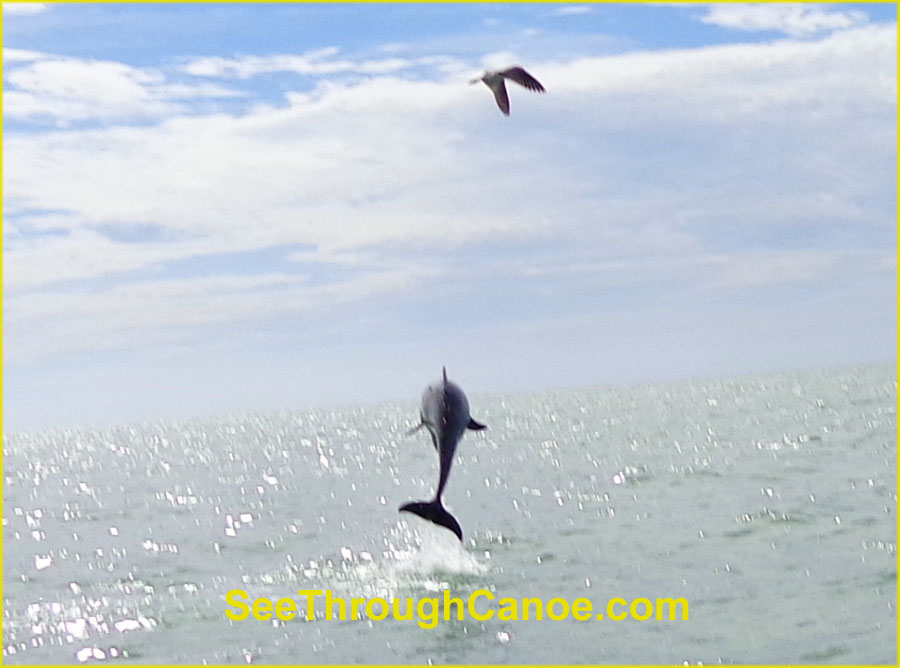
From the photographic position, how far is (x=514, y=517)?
37.3m

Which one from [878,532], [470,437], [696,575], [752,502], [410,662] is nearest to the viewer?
[410,662]

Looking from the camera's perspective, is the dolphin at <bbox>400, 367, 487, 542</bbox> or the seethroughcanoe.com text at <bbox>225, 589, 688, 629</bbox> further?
the seethroughcanoe.com text at <bbox>225, 589, 688, 629</bbox>

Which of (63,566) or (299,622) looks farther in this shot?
(63,566)

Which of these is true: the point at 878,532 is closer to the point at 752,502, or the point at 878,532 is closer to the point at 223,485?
the point at 752,502

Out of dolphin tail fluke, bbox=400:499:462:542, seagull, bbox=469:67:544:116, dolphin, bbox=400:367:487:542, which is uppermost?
seagull, bbox=469:67:544:116

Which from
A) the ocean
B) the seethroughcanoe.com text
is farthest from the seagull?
the seethroughcanoe.com text

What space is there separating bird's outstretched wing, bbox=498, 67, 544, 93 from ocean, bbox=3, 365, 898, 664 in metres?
10.3

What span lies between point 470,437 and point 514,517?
61009 millimetres

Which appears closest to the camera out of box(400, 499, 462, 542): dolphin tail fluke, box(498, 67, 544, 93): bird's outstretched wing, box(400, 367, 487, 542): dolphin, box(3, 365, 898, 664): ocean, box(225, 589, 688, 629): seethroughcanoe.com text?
box(498, 67, 544, 93): bird's outstretched wing

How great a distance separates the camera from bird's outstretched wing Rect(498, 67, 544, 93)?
1277 cm

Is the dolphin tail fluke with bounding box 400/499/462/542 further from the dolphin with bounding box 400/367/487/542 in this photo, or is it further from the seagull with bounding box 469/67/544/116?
the seagull with bounding box 469/67/544/116

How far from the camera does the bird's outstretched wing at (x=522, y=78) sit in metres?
12.8

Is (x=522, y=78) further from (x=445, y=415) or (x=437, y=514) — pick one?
(x=437, y=514)

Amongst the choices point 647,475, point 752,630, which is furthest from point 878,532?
point 647,475
